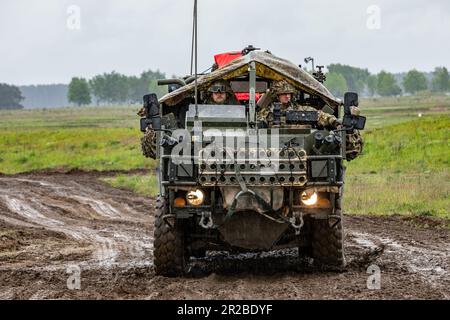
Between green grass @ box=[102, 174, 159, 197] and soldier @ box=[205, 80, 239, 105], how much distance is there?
12.6 metres

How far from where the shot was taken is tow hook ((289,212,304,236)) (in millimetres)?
9539

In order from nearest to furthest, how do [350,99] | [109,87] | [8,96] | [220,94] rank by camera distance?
[350,99] < [220,94] < [109,87] < [8,96]

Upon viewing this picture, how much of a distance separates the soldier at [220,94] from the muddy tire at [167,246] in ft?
5.82

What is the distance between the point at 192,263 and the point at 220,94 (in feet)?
7.50

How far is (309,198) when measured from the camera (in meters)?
9.62

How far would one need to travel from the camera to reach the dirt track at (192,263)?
28.6 ft

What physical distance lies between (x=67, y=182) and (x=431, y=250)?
17197mm

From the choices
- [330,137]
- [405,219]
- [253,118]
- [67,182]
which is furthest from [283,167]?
[67,182]

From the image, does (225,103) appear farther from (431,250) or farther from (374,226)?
(374,226)

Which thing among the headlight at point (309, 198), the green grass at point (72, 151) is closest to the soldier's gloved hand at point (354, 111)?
the headlight at point (309, 198)

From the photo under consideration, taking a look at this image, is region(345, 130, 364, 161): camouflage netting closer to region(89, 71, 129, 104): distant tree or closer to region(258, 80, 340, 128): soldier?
region(258, 80, 340, 128): soldier

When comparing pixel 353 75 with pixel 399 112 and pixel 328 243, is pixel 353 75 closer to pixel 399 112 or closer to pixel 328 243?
pixel 399 112

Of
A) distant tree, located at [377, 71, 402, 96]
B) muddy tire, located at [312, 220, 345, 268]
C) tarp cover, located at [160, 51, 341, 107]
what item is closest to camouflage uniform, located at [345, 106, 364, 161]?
tarp cover, located at [160, 51, 341, 107]

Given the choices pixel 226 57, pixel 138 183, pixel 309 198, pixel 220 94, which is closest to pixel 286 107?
pixel 220 94
